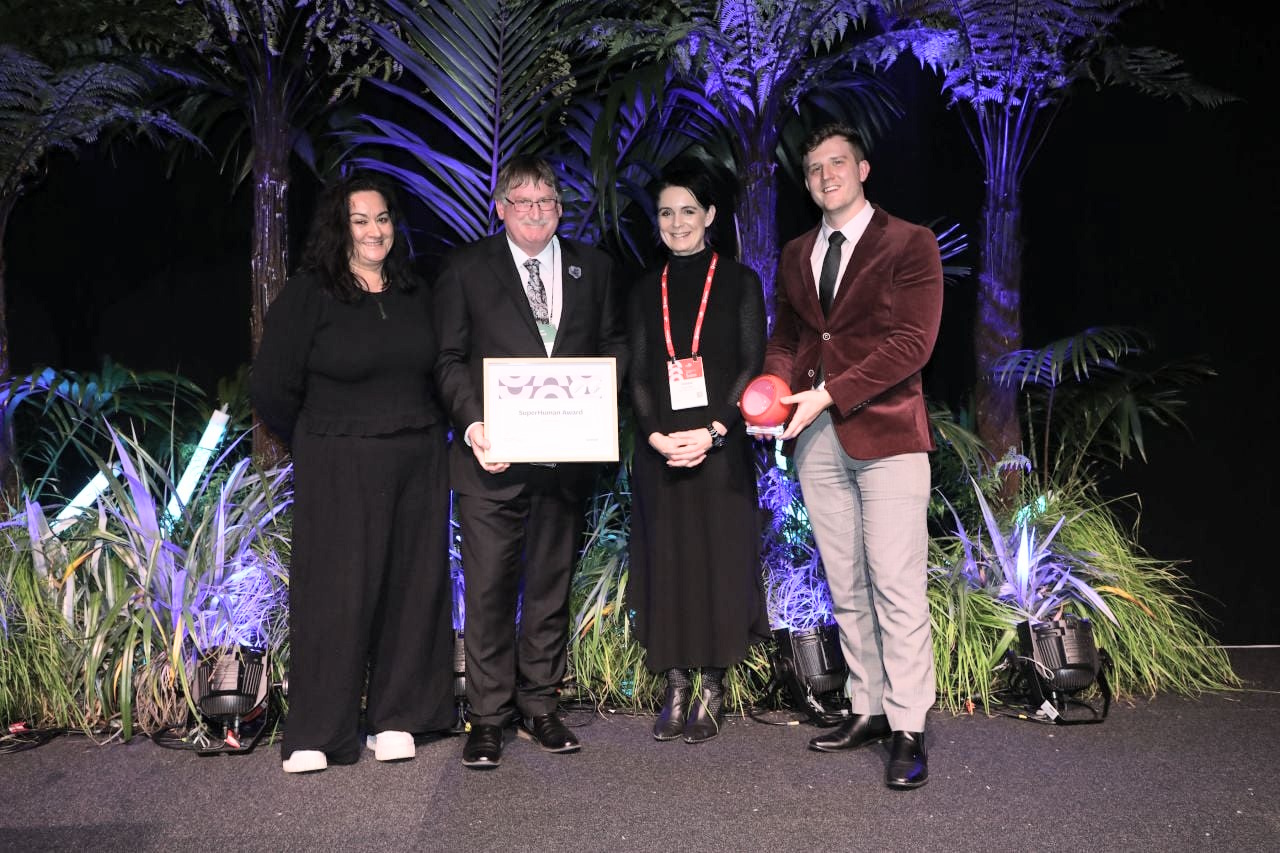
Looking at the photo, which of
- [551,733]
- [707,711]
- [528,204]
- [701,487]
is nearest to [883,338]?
[701,487]

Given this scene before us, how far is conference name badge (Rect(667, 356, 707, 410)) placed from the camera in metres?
3.03

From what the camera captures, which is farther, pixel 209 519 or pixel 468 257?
pixel 209 519

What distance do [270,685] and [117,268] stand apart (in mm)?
2338

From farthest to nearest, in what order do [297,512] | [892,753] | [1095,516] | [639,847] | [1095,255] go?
[1095,255] < [1095,516] < [297,512] < [892,753] < [639,847]

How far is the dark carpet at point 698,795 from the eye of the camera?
240cm

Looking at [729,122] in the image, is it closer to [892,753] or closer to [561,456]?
[561,456]

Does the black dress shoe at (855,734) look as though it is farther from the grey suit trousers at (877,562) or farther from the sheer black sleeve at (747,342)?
the sheer black sleeve at (747,342)

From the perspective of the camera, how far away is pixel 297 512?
2955 millimetres

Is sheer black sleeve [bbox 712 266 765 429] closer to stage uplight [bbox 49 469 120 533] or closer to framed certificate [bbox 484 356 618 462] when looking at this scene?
framed certificate [bbox 484 356 618 462]

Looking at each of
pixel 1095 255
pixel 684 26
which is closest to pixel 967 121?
pixel 1095 255

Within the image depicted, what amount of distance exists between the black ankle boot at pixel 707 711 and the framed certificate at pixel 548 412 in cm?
81

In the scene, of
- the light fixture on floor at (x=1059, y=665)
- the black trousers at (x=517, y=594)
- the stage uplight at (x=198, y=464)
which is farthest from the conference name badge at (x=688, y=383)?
the stage uplight at (x=198, y=464)

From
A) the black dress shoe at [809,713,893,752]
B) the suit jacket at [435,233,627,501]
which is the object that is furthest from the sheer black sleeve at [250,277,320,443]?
the black dress shoe at [809,713,893,752]

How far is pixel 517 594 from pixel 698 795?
823 millimetres
